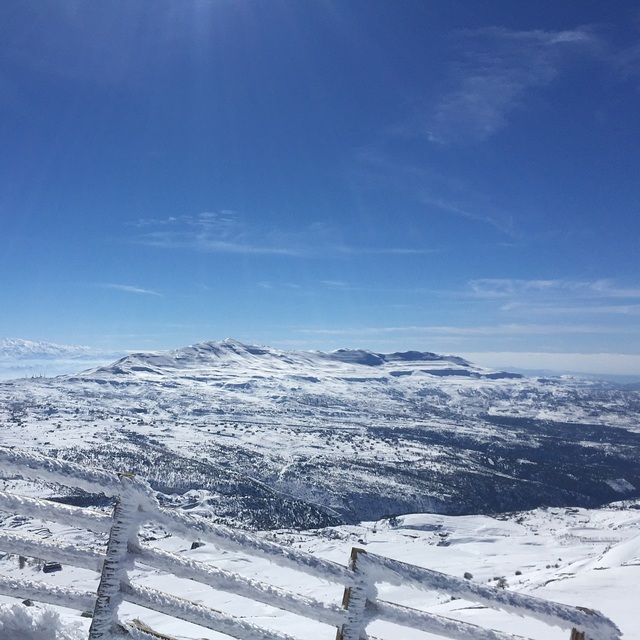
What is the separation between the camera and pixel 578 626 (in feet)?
13.8

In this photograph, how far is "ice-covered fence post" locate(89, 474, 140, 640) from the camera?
183 inches

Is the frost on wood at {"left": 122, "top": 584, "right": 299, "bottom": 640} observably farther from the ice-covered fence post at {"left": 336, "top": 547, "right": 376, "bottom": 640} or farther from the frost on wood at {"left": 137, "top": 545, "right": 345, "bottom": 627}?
the ice-covered fence post at {"left": 336, "top": 547, "right": 376, "bottom": 640}

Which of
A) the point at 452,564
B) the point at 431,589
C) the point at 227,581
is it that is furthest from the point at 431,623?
the point at 452,564

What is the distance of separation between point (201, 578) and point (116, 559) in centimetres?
91

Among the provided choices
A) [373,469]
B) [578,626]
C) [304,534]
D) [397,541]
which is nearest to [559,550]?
[397,541]

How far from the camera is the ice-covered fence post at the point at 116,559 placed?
4.64 m

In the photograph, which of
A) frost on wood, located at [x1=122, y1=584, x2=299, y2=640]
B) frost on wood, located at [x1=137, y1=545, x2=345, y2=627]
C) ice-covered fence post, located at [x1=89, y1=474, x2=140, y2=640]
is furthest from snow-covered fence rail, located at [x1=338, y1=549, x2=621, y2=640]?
ice-covered fence post, located at [x1=89, y1=474, x2=140, y2=640]

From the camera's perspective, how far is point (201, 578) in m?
4.87

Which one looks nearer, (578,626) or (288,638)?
(578,626)

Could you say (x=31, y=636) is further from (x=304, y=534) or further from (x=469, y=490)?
(x=469, y=490)

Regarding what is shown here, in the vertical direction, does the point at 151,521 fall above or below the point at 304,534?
above

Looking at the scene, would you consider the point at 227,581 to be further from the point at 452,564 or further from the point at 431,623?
the point at 452,564

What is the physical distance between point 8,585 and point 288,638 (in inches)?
132

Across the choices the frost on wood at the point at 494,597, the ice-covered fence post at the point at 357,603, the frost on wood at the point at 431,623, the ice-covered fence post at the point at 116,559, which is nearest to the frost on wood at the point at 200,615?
the ice-covered fence post at the point at 116,559
